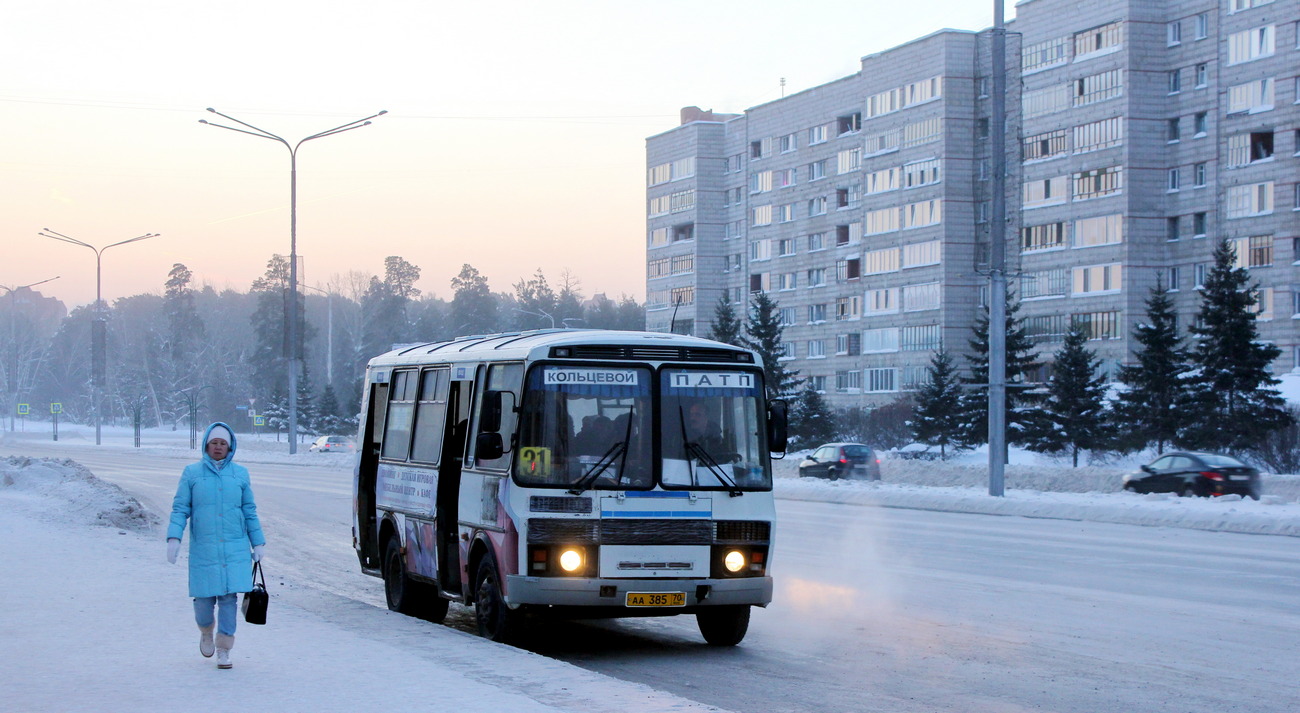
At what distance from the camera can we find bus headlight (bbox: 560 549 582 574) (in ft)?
35.7

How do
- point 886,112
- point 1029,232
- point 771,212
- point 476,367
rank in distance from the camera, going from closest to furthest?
point 476,367, point 1029,232, point 886,112, point 771,212

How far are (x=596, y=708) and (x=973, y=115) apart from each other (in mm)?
78731

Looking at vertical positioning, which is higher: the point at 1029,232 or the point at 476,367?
the point at 1029,232

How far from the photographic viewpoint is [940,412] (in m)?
64.2

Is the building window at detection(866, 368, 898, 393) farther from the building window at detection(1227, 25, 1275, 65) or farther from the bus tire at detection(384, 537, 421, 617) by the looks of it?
the bus tire at detection(384, 537, 421, 617)

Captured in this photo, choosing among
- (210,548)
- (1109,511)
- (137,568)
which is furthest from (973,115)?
(210,548)

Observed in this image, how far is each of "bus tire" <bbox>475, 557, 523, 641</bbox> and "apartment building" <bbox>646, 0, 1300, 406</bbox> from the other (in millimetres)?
49707

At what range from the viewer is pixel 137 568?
1581cm

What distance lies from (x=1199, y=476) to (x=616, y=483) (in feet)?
79.6

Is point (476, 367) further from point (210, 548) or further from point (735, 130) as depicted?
point (735, 130)

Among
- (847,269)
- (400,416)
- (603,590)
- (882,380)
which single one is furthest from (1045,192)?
(603,590)

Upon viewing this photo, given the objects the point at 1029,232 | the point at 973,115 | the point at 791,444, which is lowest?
the point at 791,444

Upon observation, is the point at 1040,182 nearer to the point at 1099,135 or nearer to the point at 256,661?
the point at 1099,135

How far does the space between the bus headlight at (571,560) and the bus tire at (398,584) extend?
9.62 ft
